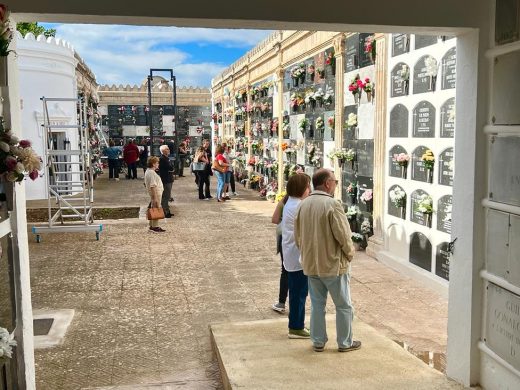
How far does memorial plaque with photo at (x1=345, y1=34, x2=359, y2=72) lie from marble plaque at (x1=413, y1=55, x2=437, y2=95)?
1802mm

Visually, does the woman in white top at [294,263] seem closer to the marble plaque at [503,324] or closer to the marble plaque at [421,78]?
the marble plaque at [503,324]

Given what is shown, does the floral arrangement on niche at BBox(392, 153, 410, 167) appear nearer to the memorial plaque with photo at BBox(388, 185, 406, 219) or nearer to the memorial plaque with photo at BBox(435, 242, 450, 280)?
the memorial plaque with photo at BBox(388, 185, 406, 219)

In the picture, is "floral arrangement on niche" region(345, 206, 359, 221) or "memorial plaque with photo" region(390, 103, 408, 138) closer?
"memorial plaque with photo" region(390, 103, 408, 138)

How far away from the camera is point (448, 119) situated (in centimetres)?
556

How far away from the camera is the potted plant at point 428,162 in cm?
586

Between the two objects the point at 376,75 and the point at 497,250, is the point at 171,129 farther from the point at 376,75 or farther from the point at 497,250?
the point at 497,250

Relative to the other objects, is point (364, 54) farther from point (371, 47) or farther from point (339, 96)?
point (339, 96)

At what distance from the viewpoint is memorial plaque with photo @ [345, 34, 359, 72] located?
7892 mm

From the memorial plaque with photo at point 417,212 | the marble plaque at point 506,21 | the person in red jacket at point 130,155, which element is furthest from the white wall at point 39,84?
the marble plaque at point 506,21

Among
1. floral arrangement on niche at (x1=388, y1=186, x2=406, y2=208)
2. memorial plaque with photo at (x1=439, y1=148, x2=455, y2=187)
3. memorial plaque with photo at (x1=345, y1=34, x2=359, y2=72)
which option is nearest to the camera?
memorial plaque with photo at (x1=439, y1=148, x2=455, y2=187)

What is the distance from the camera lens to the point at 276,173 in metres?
13.1

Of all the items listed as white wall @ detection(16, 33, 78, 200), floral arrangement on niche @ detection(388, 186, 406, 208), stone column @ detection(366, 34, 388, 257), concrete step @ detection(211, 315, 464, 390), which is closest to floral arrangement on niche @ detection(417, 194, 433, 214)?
floral arrangement on niche @ detection(388, 186, 406, 208)

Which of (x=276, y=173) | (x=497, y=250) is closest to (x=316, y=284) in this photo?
(x=497, y=250)

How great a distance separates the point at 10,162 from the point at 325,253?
203 cm
